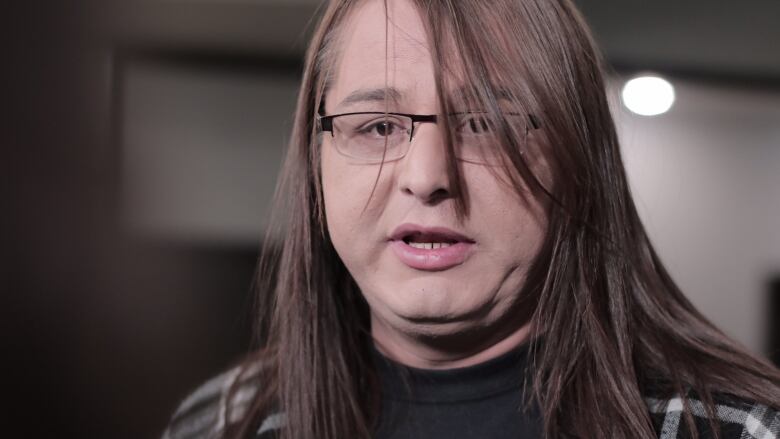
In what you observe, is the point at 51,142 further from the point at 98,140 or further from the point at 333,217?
the point at 333,217

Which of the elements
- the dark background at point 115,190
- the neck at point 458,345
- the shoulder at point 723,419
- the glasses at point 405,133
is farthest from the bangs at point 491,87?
the dark background at point 115,190

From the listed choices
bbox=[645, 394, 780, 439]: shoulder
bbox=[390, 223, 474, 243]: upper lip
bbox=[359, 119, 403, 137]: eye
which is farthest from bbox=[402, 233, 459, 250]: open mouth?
bbox=[645, 394, 780, 439]: shoulder

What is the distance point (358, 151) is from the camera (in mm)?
Answer: 986

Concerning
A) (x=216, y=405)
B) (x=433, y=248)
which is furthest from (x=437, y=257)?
(x=216, y=405)

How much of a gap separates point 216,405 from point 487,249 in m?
0.50

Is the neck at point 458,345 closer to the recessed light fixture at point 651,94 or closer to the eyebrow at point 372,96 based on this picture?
the eyebrow at point 372,96

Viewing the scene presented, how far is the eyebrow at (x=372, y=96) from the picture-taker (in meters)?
0.95

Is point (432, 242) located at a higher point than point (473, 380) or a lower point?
higher

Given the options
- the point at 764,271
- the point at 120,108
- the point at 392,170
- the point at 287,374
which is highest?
the point at 120,108

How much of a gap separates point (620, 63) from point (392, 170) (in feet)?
2.76

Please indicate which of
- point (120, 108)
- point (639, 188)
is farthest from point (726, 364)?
point (120, 108)

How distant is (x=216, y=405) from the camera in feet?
4.04

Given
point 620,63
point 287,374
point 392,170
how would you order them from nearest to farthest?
1. point 392,170
2. point 287,374
3. point 620,63

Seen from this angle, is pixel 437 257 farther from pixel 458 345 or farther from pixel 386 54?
pixel 386 54
